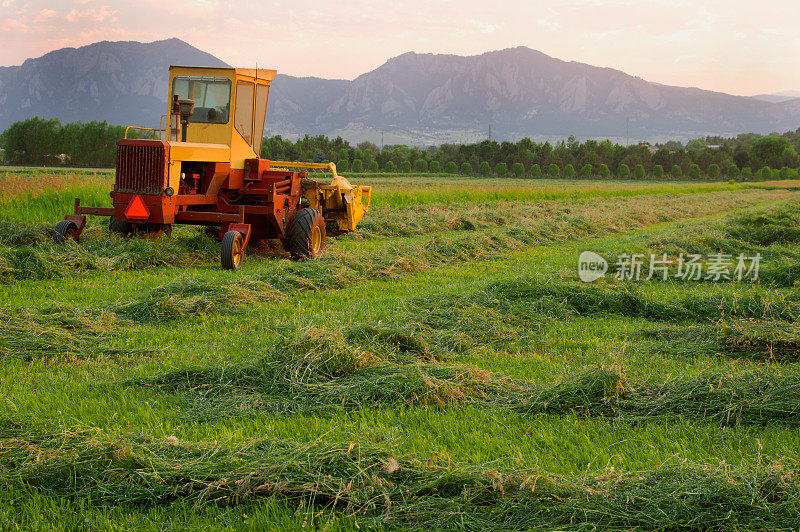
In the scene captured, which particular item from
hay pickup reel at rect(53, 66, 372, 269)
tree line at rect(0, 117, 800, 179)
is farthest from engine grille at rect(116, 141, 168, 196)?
tree line at rect(0, 117, 800, 179)

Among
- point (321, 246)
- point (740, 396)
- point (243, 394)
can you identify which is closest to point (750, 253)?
point (321, 246)

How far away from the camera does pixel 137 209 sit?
866 cm

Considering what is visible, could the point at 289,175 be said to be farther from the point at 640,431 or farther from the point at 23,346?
the point at 640,431

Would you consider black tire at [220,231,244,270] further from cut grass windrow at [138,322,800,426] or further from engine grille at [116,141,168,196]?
cut grass windrow at [138,322,800,426]

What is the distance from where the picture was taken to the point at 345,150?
256 feet

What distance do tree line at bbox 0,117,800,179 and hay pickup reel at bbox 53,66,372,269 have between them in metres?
60.8

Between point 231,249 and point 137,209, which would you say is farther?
point 231,249

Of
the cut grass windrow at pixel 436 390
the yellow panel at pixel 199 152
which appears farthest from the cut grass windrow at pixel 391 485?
the yellow panel at pixel 199 152

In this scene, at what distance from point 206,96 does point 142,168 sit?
184 cm

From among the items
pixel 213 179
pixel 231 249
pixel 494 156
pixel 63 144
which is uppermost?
pixel 494 156
